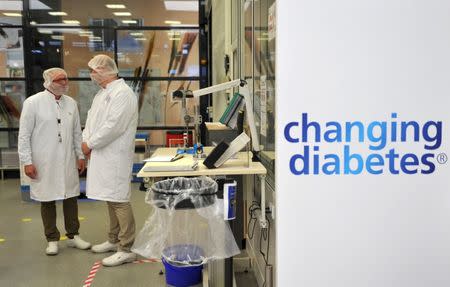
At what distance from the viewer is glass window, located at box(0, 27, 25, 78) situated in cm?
667

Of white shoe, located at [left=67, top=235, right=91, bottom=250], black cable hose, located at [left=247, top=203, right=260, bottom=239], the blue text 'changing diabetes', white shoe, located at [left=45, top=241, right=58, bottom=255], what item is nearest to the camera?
the blue text 'changing diabetes'

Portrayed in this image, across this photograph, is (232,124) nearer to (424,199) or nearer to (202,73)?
(424,199)

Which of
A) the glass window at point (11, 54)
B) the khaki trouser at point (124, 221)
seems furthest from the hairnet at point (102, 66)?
the glass window at point (11, 54)

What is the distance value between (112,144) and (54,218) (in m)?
0.93

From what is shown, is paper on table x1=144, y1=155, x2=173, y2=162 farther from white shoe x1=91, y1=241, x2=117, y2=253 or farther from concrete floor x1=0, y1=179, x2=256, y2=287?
white shoe x1=91, y1=241, x2=117, y2=253

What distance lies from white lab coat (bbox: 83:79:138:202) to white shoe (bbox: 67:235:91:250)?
0.65 metres

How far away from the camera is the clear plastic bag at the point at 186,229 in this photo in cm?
210

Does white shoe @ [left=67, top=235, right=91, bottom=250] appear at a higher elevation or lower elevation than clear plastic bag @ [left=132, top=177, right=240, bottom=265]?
lower

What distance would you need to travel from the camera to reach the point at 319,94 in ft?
6.26

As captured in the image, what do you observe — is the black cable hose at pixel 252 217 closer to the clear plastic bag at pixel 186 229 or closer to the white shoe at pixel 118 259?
the clear plastic bag at pixel 186 229

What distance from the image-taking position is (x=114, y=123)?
3.07 meters

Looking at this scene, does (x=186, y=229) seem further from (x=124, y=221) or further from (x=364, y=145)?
(x=124, y=221)

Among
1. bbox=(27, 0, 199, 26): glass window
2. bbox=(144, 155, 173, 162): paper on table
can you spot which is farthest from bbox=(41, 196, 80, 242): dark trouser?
bbox=(27, 0, 199, 26): glass window

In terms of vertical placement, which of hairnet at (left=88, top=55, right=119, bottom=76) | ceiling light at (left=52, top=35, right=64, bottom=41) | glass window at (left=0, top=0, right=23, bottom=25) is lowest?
hairnet at (left=88, top=55, right=119, bottom=76)
